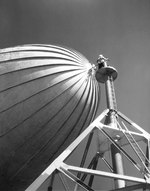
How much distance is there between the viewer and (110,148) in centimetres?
920

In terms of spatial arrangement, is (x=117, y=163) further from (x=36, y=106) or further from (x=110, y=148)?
(x=36, y=106)

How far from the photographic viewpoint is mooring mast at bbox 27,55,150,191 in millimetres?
7215

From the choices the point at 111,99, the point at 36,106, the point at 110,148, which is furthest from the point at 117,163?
the point at 36,106

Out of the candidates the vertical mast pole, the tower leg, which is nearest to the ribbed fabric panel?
the vertical mast pole

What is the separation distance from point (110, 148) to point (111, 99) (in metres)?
2.16

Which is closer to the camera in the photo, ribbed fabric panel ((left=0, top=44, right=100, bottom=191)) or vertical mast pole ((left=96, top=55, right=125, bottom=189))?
vertical mast pole ((left=96, top=55, right=125, bottom=189))

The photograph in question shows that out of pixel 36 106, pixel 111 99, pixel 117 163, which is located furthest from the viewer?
pixel 111 99

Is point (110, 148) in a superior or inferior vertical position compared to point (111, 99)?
inferior

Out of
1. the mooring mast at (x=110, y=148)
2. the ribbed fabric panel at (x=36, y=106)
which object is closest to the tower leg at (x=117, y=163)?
the mooring mast at (x=110, y=148)

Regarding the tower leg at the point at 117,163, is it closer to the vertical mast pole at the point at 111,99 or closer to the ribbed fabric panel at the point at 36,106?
the vertical mast pole at the point at 111,99

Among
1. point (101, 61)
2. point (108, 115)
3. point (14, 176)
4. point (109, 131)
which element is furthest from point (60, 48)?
point (14, 176)

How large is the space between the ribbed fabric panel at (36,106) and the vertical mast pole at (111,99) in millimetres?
670

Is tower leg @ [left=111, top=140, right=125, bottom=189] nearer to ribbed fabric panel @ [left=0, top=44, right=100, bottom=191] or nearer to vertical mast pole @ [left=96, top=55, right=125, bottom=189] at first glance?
vertical mast pole @ [left=96, top=55, right=125, bottom=189]

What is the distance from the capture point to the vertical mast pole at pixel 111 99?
8.66 metres
